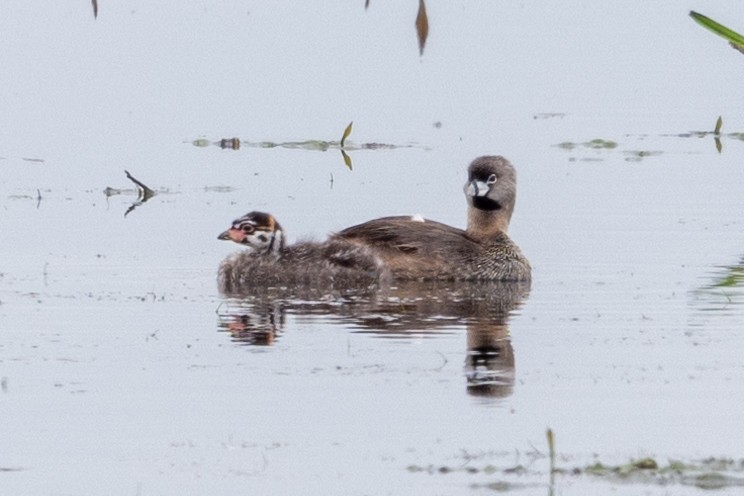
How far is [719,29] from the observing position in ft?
20.6

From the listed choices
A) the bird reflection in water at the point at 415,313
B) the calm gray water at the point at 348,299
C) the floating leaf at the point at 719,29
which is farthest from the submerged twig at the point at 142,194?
the floating leaf at the point at 719,29

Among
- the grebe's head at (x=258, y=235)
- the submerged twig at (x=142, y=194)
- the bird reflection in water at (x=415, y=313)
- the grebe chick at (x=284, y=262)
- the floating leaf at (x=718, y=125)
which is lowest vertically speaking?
the bird reflection in water at (x=415, y=313)

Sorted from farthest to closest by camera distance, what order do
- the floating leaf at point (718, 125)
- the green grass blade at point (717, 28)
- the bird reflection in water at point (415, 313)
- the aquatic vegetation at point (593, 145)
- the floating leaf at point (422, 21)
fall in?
the aquatic vegetation at point (593, 145) → the floating leaf at point (718, 125) → the bird reflection in water at point (415, 313) → the floating leaf at point (422, 21) → the green grass blade at point (717, 28)

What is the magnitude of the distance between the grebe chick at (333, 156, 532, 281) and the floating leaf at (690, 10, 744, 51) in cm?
945

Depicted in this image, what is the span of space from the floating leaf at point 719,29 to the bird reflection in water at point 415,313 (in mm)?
5332

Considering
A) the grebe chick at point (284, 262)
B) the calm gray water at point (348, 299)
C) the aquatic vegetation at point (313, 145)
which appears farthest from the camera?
the aquatic vegetation at point (313, 145)

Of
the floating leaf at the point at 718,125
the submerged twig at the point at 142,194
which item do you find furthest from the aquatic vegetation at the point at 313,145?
the floating leaf at the point at 718,125

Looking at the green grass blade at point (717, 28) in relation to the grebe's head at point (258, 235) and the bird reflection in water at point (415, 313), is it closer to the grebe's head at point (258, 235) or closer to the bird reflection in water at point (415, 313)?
the bird reflection in water at point (415, 313)

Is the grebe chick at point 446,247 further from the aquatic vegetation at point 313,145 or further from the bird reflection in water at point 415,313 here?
the aquatic vegetation at point 313,145

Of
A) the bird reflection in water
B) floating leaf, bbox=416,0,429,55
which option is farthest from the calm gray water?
floating leaf, bbox=416,0,429,55

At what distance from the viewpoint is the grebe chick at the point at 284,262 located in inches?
614

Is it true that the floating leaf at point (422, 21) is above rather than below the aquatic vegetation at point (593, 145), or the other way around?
below

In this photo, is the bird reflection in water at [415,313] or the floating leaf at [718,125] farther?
the floating leaf at [718,125]

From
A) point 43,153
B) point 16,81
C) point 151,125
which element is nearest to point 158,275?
point 43,153
